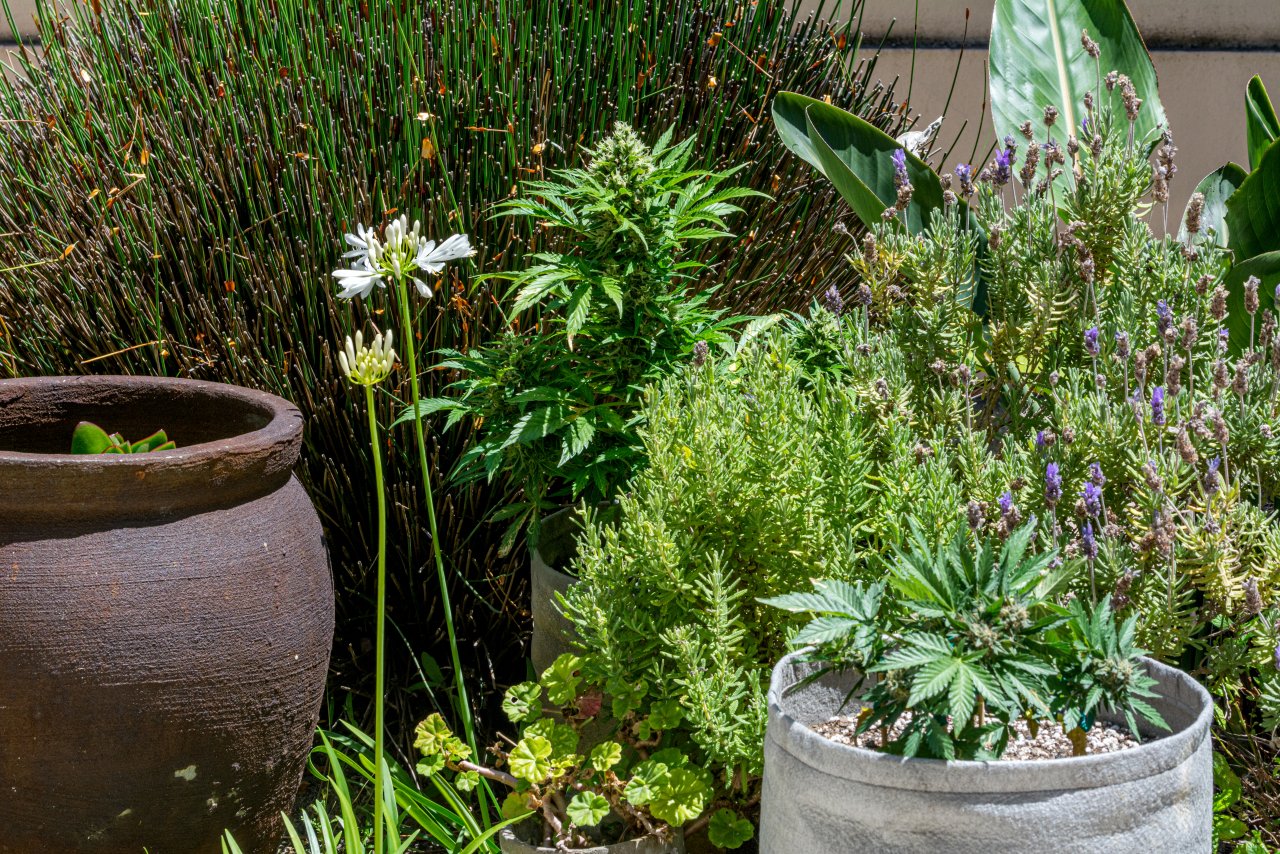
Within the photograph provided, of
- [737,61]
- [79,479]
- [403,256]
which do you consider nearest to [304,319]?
[79,479]

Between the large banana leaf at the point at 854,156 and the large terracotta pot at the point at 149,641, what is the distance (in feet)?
3.60

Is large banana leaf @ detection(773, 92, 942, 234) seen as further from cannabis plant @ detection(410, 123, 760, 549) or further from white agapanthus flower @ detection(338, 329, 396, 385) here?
white agapanthus flower @ detection(338, 329, 396, 385)

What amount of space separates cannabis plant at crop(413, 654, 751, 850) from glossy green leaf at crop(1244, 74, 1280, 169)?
1.84 m

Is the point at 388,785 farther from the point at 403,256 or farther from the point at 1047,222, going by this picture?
the point at 1047,222

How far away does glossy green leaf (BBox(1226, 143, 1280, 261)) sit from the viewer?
7.30 ft

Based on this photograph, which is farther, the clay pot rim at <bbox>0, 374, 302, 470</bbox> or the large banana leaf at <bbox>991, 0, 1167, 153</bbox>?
the large banana leaf at <bbox>991, 0, 1167, 153</bbox>

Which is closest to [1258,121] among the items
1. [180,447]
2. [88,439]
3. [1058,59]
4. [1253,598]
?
[1058,59]

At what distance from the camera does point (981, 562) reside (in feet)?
3.96

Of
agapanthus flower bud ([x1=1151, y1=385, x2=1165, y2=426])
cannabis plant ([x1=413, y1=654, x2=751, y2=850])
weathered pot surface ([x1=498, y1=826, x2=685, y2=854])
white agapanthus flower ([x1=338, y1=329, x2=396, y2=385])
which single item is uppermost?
white agapanthus flower ([x1=338, y1=329, x2=396, y2=385])

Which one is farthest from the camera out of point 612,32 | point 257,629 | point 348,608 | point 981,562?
point 612,32

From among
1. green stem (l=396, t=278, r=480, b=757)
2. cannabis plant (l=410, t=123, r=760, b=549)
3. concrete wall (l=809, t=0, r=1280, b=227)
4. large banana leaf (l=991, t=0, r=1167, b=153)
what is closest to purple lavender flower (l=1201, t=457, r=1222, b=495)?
cannabis plant (l=410, t=123, r=760, b=549)

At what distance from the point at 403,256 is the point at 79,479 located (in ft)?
1.83

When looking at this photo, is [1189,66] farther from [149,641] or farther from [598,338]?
[149,641]

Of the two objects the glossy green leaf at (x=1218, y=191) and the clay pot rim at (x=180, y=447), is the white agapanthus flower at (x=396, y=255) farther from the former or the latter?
the glossy green leaf at (x=1218, y=191)
